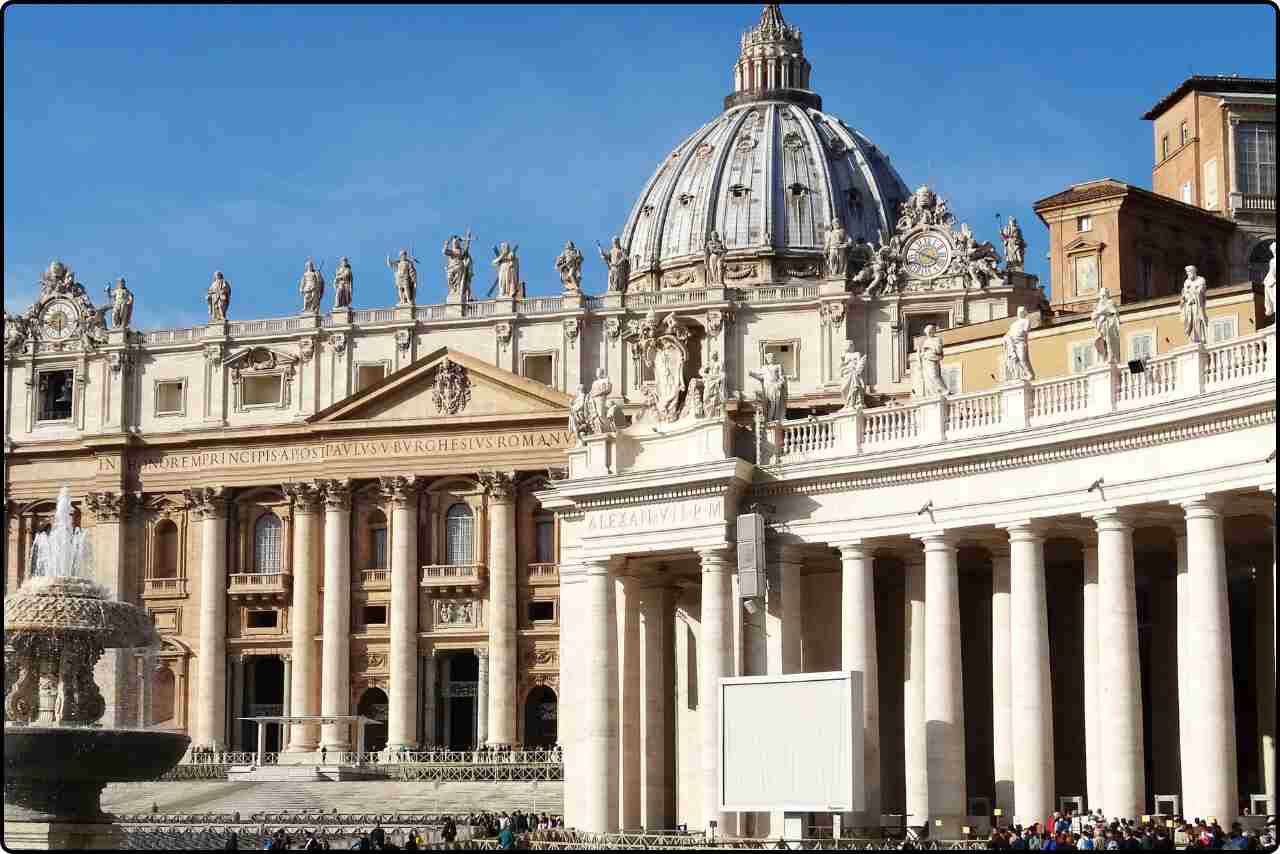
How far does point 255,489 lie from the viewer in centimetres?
11000

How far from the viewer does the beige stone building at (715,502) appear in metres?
45.4

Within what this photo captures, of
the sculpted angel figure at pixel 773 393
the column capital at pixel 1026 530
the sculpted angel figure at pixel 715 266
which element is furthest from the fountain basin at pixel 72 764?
the sculpted angel figure at pixel 715 266

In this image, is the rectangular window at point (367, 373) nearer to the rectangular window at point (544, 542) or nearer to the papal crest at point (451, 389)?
the papal crest at point (451, 389)

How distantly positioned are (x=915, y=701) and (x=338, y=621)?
60.3 meters

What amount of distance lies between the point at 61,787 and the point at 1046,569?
811 inches

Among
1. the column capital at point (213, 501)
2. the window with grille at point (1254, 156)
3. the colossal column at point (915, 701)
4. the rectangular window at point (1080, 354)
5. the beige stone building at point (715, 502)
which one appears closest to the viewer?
the beige stone building at point (715, 502)

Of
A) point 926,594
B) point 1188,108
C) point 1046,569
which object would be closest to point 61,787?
point 926,594

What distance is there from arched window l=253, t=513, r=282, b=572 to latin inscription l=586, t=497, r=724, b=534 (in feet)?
195

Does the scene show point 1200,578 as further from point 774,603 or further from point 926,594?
point 774,603

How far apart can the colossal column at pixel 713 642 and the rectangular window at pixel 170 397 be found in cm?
6638

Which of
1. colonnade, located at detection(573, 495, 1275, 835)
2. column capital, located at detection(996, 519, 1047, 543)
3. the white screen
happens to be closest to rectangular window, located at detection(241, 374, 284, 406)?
colonnade, located at detection(573, 495, 1275, 835)

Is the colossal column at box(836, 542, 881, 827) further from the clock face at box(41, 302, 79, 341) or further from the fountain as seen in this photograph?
the clock face at box(41, 302, 79, 341)

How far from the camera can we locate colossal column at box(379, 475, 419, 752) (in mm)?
104500

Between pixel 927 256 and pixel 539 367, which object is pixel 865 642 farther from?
pixel 539 367
